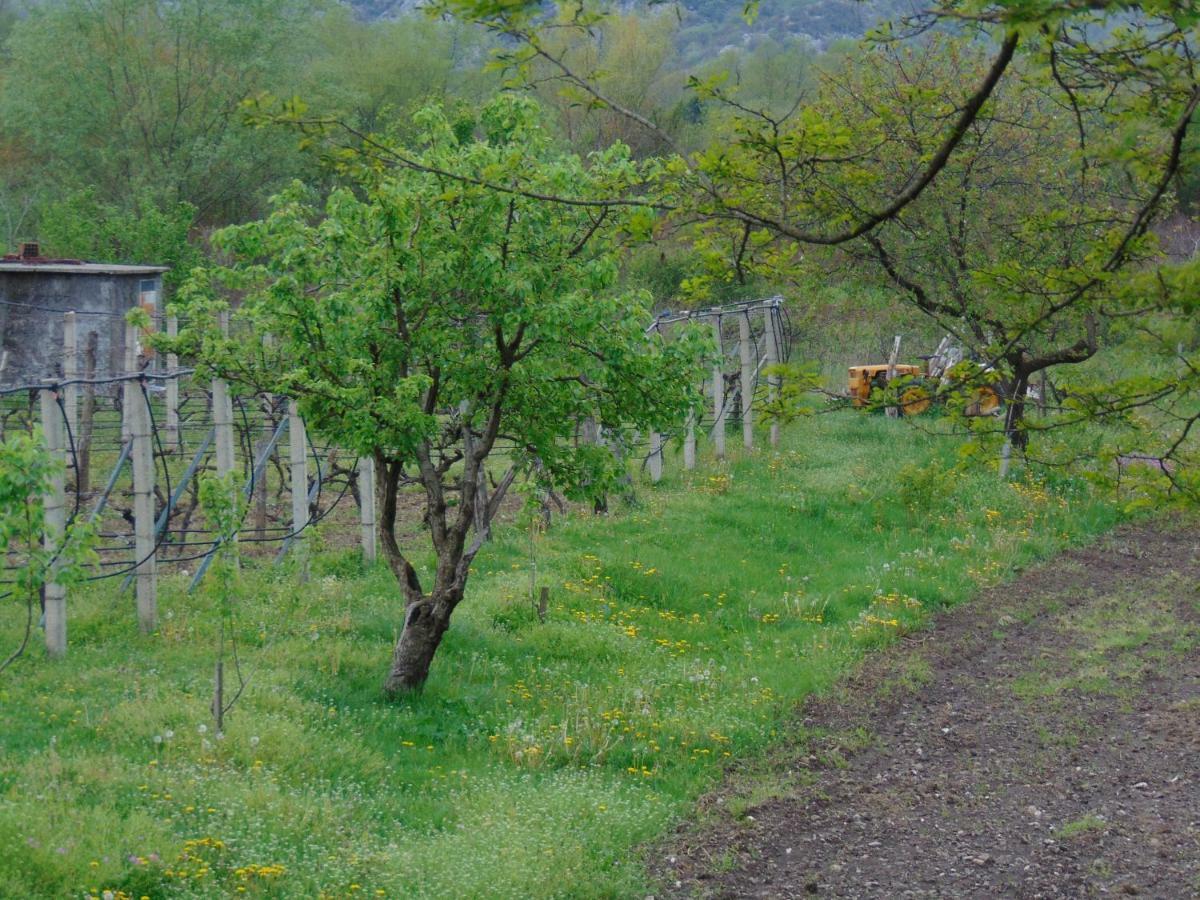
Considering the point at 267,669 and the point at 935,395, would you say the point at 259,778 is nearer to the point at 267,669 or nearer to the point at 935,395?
the point at 267,669

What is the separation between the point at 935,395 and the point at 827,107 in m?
13.3

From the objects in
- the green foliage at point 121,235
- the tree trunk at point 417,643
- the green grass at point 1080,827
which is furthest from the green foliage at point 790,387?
the green foliage at point 121,235

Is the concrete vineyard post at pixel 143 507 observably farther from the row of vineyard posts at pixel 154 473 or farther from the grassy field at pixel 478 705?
the grassy field at pixel 478 705

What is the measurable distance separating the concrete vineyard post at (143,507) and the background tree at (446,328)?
1.50 metres

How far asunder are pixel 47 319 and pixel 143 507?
1534 cm

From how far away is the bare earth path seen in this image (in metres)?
7.19

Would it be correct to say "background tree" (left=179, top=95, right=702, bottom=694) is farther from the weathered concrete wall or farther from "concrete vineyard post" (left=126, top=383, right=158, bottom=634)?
the weathered concrete wall

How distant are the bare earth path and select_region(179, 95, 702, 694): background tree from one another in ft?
8.75

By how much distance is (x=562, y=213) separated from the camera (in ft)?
28.4

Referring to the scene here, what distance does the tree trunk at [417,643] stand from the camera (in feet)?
29.6

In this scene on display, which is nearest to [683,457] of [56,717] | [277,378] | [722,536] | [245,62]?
[722,536]

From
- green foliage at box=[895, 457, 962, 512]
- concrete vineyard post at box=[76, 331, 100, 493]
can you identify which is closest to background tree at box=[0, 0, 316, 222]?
concrete vineyard post at box=[76, 331, 100, 493]

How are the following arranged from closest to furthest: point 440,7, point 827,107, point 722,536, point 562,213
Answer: point 440,7
point 562,213
point 722,536
point 827,107

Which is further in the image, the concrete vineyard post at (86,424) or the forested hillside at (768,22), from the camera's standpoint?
the forested hillside at (768,22)
